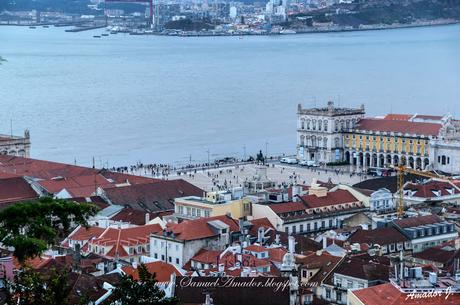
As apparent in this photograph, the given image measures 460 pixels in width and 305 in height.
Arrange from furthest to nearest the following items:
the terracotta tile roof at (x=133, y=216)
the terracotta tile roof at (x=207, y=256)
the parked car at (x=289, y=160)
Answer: the parked car at (x=289, y=160), the terracotta tile roof at (x=133, y=216), the terracotta tile roof at (x=207, y=256)

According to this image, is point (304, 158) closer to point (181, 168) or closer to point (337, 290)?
point (181, 168)

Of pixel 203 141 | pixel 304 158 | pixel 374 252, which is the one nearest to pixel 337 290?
pixel 374 252

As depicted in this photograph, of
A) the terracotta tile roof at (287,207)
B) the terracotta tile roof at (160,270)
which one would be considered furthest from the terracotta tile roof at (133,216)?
the terracotta tile roof at (160,270)

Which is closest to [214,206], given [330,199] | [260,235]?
[260,235]

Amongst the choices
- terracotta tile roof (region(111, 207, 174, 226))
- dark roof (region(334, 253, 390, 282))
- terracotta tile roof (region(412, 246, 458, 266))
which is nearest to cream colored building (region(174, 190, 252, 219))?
terracotta tile roof (region(111, 207, 174, 226))

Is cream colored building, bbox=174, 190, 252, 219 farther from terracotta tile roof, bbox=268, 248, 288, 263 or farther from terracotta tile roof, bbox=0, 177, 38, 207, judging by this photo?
terracotta tile roof, bbox=0, 177, 38, 207

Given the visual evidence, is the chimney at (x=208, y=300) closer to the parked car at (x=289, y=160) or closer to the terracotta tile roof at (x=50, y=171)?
the terracotta tile roof at (x=50, y=171)
